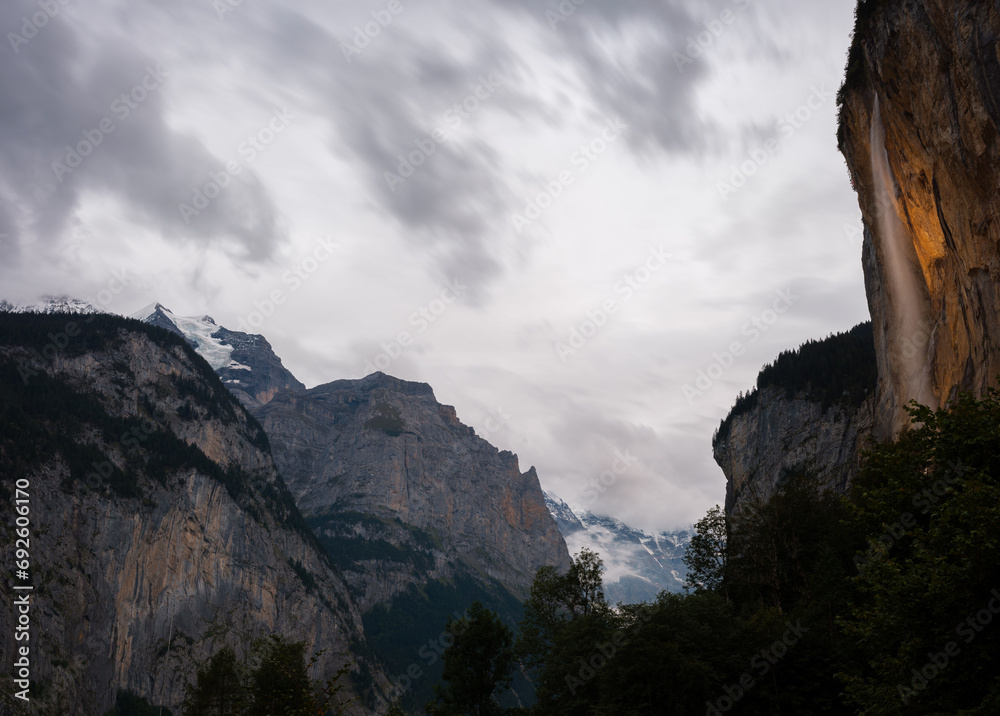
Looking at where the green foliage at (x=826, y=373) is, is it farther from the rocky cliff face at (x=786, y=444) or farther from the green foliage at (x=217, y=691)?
the green foliage at (x=217, y=691)

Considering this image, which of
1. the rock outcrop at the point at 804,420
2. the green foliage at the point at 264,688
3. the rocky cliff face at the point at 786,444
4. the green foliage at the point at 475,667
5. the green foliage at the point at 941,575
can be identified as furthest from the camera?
the rock outcrop at the point at 804,420

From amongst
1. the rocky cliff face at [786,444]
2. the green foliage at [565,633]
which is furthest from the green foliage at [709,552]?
the rocky cliff face at [786,444]

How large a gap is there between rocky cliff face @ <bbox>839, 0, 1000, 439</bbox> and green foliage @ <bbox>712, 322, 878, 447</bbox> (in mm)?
80446

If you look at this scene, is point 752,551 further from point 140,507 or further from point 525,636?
point 140,507

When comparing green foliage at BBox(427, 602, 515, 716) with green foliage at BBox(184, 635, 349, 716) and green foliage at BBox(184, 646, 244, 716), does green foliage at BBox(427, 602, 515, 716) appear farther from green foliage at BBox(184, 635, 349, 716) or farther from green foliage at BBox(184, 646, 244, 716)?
Result: green foliage at BBox(184, 646, 244, 716)

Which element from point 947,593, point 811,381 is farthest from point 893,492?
point 811,381

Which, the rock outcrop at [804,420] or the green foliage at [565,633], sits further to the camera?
the rock outcrop at [804,420]

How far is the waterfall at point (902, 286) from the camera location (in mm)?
52281

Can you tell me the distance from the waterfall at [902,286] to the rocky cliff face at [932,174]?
0.41 feet

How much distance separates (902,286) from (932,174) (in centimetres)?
1414

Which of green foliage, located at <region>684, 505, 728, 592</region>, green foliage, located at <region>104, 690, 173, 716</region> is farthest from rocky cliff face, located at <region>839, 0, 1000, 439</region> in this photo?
green foliage, located at <region>104, 690, 173, 716</region>

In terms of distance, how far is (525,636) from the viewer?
2655 inches

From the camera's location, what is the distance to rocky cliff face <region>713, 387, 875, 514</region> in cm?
12469

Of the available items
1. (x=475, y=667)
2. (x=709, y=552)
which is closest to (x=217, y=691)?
(x=475, y=667)
